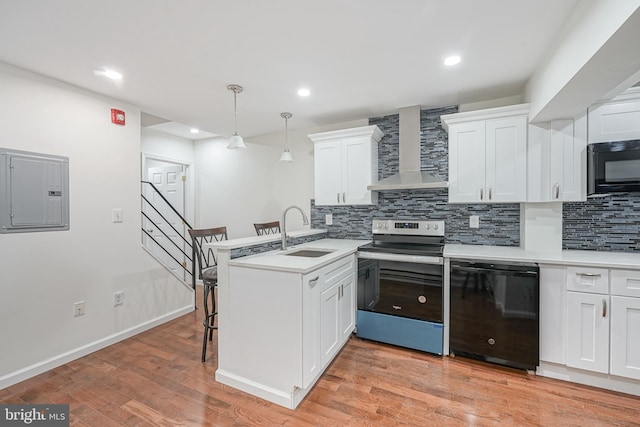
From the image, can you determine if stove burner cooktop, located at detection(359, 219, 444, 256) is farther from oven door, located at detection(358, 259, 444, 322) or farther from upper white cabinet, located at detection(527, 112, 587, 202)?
upper white cabinet, located at detection(527, 112, 587, 202)

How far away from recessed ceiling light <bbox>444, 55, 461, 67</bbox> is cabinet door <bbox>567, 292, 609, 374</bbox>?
77.4 inches

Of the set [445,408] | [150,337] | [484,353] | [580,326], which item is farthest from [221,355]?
[580,326]

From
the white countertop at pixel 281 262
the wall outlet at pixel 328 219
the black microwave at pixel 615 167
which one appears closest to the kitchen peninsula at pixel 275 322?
the white countertop at pixel 281 262

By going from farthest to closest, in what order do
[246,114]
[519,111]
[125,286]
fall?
[246,114] → [125,286] → [519,111]

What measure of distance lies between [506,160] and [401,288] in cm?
153

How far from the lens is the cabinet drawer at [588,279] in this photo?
198cm

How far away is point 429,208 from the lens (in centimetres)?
308

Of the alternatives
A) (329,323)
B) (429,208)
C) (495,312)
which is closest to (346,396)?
(329,323)

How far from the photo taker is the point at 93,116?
2.61 metres

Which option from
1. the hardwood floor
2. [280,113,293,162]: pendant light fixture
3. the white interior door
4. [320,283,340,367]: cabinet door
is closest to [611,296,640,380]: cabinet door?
the hardwood floor

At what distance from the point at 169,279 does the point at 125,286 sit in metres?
0.51

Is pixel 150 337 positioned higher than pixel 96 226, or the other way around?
pixel 96 226

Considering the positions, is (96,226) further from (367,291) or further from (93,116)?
(367,291)

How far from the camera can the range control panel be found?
9.87 ft
